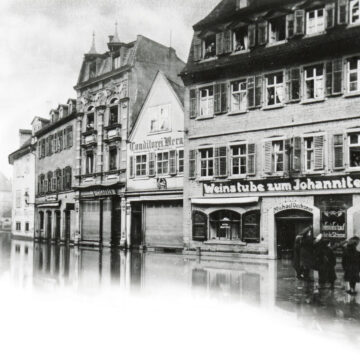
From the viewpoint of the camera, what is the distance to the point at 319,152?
17.5 metres

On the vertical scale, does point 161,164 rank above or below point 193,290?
above

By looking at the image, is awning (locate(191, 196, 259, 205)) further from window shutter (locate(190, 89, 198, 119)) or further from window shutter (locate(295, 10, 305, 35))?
window shutter (locate(295, 10, 305, 35))

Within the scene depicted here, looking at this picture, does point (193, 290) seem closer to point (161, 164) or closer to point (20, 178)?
point (161, 164)

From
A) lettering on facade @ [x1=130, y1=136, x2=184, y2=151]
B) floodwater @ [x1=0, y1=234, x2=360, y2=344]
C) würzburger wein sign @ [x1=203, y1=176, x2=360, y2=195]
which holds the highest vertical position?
lettering on facade @ [x1=130, y1=136, x2=184, y2=151]

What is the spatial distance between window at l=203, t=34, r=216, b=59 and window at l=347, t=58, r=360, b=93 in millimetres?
5708

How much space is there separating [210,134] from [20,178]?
22.7 m

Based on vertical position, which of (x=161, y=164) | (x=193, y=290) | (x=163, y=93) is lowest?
(x=193, y=290)

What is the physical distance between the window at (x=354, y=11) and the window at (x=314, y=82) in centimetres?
181

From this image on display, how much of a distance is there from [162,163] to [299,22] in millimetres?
9430

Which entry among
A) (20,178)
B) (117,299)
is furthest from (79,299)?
(20,178)

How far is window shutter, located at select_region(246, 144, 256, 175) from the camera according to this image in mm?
19312

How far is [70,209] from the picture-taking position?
30.6 meters

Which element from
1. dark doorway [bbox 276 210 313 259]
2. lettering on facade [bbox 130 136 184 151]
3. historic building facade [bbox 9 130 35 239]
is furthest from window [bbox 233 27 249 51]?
historic building facade [bbox 9 130 35 239]

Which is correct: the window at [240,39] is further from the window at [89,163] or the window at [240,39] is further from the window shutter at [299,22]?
the window at [89,163]
